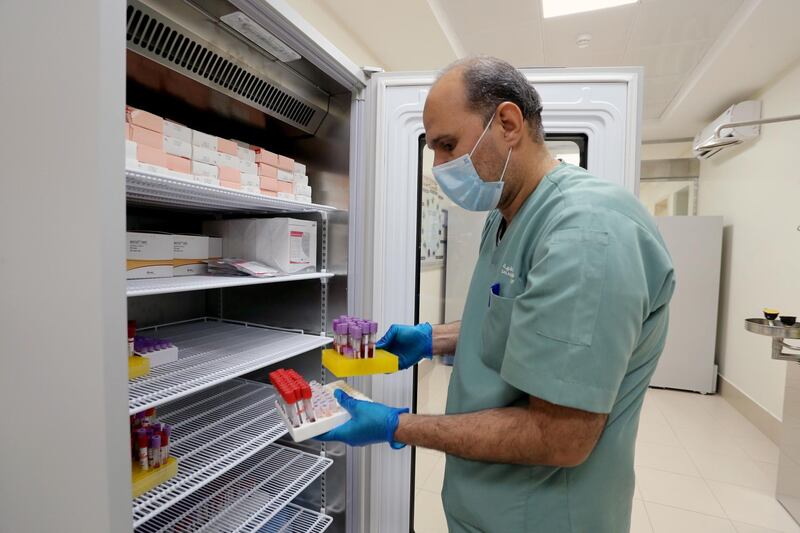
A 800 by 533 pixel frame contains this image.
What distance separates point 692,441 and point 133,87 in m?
4.13

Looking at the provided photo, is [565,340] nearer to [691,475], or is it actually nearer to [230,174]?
[230,174]

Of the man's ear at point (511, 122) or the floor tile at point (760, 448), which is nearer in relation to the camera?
the man's ear at point (511, 122)

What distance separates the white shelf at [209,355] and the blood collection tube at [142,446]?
4.0 inches

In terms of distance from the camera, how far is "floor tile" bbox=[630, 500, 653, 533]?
221cm

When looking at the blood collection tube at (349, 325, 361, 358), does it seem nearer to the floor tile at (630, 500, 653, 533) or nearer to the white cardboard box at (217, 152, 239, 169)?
the white cardboard box at (217, 152, 239, 169)

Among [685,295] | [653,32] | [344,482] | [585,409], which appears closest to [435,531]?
[344,482]

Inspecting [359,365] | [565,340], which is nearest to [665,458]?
[359,365]

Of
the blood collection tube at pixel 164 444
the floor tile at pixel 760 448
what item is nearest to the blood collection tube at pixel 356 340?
the blood collection tube at pixel 164 444

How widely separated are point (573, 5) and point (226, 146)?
7.93ft

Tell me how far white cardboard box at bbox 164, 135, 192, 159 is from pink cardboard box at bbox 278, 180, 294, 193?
1.13 feet

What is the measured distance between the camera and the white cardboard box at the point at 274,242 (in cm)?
143

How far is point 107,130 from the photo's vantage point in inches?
27.5

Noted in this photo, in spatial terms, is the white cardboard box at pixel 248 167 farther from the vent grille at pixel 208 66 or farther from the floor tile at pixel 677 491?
the floor tile at pixel 677 491

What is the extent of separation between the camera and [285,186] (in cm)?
143
